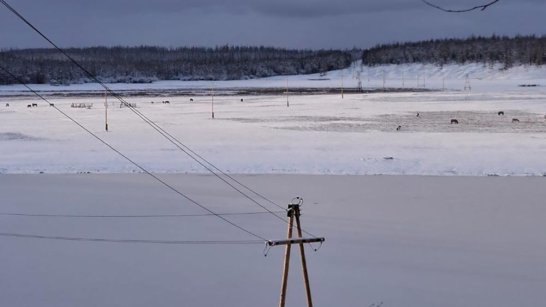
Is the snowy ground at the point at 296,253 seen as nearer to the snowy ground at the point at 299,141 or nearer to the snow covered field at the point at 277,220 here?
the snow covered field at the point at 277,220

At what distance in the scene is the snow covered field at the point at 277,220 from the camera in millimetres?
8656

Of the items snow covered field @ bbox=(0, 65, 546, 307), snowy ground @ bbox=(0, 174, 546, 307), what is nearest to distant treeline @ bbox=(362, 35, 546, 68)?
snow covered field @ bbox=(0, 65, 546, 307)

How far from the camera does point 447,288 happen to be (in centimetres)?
860

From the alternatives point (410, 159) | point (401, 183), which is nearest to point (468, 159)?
point (410, 159)

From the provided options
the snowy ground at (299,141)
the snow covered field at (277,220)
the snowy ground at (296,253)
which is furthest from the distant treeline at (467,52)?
the snowy ground at (296,253)

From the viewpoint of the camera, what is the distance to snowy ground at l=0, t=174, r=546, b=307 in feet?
27.7

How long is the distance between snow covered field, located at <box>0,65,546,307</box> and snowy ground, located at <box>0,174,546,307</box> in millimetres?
32

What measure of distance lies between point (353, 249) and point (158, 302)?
3.13m

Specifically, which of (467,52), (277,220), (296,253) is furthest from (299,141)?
(467,52)

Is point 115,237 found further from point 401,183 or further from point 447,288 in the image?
point 401,183

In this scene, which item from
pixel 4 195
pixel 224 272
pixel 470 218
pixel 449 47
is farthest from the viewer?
pixel 449 47

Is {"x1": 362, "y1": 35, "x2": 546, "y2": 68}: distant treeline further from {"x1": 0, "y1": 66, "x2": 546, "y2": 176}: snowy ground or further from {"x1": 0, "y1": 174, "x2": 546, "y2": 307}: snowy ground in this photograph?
{"x1": 0, "y1": 174, "x2": 546, "y2": 307}: snowy ground

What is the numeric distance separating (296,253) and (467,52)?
378ft

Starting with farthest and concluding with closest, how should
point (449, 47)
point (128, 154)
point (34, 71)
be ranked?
point (449, 47) → point (34, 71) → point (128, 154)
